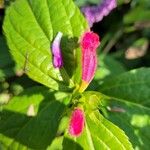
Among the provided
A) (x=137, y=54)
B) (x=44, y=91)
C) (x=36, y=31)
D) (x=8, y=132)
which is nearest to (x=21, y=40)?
(x=36, y=31)

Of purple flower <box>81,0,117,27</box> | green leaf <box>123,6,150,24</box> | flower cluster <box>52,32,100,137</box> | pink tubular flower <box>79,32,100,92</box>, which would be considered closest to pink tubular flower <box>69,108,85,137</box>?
flower cluster <box>52,32,100,137</box>

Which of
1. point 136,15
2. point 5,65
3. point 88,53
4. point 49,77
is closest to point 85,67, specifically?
point 88,53

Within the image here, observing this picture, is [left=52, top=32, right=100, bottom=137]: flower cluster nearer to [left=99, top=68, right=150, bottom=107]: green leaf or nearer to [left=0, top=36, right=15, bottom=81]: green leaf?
[left=99, top=68, right=150, bottom=107]: green leaf

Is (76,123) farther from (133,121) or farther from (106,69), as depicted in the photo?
(106,69)

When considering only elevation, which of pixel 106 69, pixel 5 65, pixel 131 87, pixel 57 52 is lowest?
pixel 106 69

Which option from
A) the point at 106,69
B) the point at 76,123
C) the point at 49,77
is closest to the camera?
the point at 76,123

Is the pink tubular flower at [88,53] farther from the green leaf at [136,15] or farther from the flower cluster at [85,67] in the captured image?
the green leaf at [136,15]

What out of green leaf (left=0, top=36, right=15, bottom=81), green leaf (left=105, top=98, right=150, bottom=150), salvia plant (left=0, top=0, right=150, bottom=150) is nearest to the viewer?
salvia plant (left=0, top=0, right=150, bottom=150)
